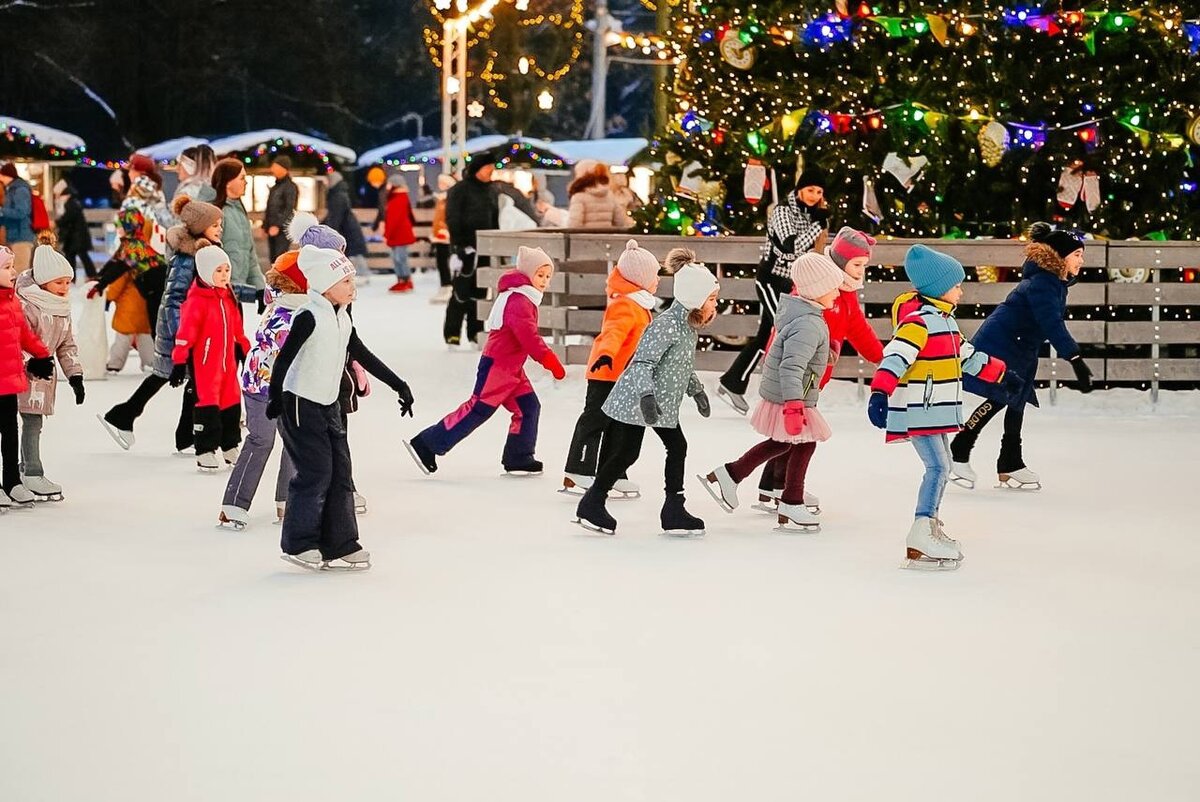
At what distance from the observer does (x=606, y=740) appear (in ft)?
16.3

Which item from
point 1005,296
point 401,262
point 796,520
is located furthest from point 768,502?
point 401,262

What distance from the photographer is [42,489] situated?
8766 mm

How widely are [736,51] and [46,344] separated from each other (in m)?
7.37

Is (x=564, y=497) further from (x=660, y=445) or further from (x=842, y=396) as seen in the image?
(x=842, y=396)

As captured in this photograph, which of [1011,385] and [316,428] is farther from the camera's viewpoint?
[1011,385]

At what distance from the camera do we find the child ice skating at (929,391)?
7332 mm

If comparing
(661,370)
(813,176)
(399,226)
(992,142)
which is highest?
(992,142)

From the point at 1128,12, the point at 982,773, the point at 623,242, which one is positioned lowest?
the point at 982,773

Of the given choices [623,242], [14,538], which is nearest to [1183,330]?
[623,242]

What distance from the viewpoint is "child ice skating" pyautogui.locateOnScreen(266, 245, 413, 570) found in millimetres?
7145

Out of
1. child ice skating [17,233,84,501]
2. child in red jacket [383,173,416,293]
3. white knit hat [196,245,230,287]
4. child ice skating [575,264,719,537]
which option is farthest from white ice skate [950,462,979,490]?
child in red jacket [383,173,416,293]

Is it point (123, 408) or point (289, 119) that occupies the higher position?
point (289, 119)

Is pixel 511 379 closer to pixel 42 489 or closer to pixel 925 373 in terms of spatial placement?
pixel 42 489

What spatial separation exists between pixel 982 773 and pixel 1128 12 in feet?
33.2
